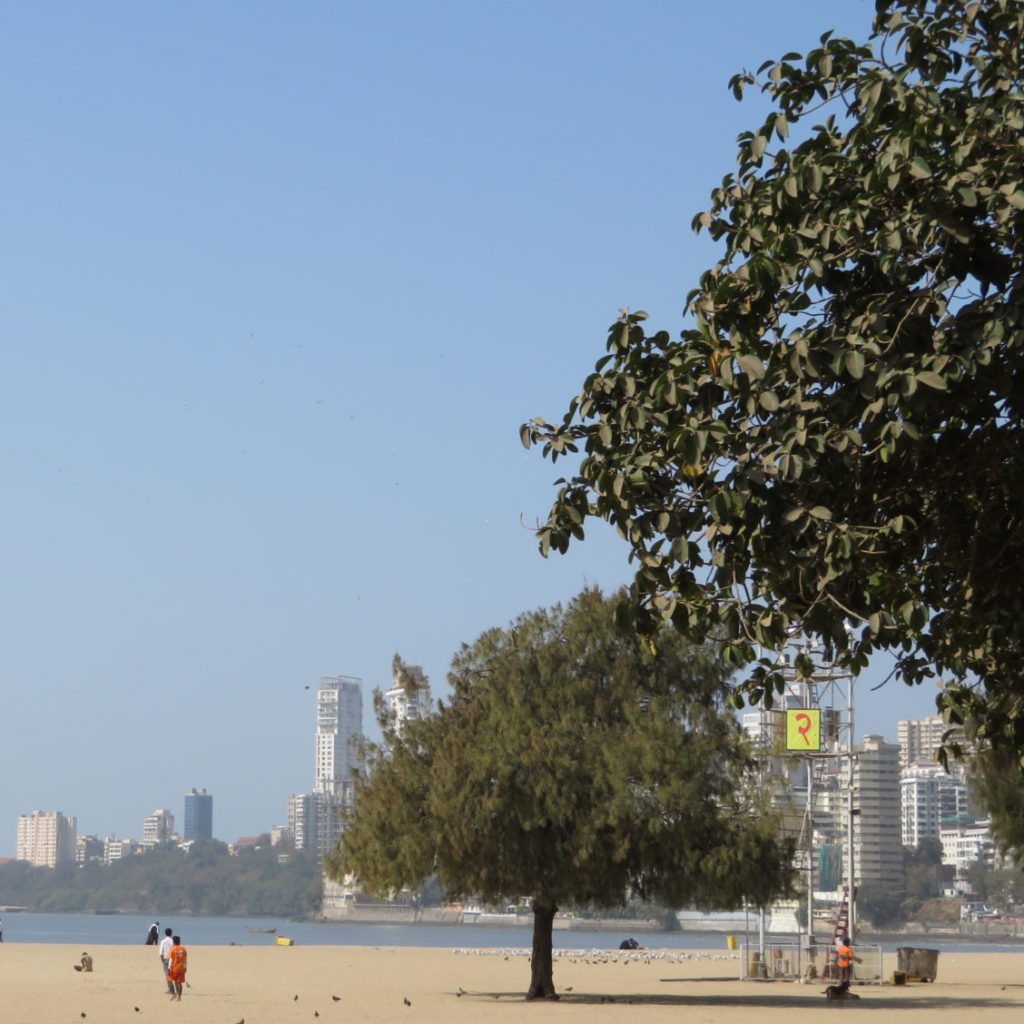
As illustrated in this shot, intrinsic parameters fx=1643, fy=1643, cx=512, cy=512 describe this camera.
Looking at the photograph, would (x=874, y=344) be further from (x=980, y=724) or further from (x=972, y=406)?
(x=980, y=724)

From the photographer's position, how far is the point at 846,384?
11016 millimetres

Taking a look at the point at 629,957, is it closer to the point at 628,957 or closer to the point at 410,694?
the point at 628,957

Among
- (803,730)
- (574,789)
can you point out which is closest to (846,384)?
(574,789)

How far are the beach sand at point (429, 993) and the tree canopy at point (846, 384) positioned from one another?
20.1 meters

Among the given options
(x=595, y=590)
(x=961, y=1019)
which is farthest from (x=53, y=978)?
(x=961, y=1019)

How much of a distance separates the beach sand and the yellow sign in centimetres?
612

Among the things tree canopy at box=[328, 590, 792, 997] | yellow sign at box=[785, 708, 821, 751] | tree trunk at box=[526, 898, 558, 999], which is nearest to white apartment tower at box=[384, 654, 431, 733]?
tree canopy at box=[328, 590, 792, 997]

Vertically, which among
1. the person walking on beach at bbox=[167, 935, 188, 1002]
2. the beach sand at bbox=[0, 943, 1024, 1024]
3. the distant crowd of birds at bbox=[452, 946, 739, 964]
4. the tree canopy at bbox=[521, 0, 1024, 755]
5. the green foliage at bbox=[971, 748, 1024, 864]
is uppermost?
the tree canopy at bbox=[521, 0, 1024, 755]

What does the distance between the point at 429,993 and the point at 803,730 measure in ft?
39.0

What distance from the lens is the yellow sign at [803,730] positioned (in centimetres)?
4300

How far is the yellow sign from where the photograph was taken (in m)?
43.0

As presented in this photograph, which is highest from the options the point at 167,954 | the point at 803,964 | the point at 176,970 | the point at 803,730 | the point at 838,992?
the point at 803,730

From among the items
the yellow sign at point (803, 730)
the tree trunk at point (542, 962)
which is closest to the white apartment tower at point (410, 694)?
the tree trunk at point (542, 962)

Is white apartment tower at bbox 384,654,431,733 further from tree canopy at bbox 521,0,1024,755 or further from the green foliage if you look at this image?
tree canopy at bbox 521,0,1024,755
